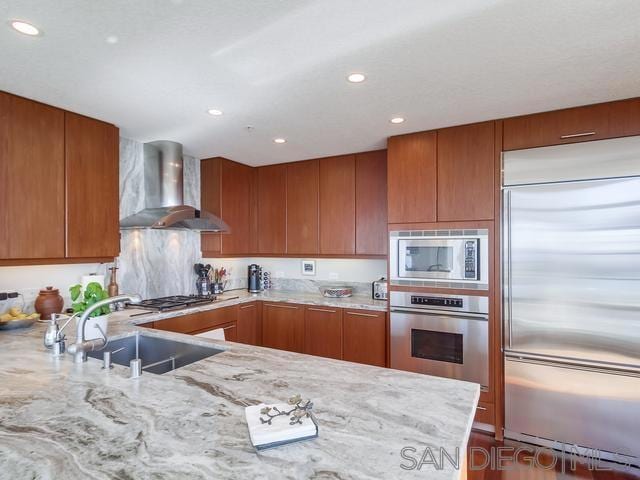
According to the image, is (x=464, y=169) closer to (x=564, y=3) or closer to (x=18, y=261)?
(x=564, y=3)

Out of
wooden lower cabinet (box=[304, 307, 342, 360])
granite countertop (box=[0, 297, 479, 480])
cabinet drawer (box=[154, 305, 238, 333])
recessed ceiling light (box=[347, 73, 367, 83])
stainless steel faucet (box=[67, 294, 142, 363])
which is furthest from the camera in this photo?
wooden lower cabinet (box=[304, 307, 342, 360])

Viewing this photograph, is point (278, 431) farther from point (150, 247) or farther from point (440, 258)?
point (150, 247)

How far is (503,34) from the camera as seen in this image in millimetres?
1485

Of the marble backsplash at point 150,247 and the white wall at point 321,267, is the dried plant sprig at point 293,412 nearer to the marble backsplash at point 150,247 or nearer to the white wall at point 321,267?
the marble backsplash at point 150,247

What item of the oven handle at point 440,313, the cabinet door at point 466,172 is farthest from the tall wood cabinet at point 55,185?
the cabinet door at point 466,172

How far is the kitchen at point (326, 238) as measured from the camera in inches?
41.4

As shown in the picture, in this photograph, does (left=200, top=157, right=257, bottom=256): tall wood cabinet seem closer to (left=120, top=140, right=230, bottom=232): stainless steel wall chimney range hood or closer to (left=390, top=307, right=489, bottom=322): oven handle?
(left=120, top=140, right=230, bottom=232): stainless steel wall chimney range hood

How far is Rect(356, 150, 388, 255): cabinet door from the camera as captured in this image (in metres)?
3.34

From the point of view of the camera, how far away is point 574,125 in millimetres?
2320

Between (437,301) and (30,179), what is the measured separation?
9.61 ft

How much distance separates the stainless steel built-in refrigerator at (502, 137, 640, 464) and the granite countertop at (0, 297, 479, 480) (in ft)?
4.89

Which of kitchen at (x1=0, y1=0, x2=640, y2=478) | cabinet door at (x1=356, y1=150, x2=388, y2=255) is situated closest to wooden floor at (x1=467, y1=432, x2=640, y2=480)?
kitchen at (x1=0, y1=0, x2=640, y2=478)

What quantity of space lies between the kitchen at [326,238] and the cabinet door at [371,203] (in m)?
0.02

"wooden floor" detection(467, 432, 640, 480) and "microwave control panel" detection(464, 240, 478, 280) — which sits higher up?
"microwave control panel" detection(464, 240, 478, 280)
